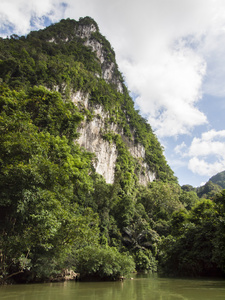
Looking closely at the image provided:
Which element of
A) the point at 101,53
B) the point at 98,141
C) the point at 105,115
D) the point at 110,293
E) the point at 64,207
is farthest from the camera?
the point at 101,53

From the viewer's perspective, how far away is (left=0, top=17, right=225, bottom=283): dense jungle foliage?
8.48 m

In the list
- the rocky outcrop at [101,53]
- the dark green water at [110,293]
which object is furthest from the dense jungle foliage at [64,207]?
the rocky outcrop at [101,53]

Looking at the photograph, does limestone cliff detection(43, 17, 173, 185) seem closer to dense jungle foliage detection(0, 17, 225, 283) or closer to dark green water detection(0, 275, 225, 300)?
dense jungle foliage detection(0, 17, 225, 283)

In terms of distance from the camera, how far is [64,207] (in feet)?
37.0

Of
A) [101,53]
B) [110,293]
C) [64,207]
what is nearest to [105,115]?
[101,53]

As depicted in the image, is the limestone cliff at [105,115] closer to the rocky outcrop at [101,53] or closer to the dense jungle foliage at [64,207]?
the rocky outcrop at [101,53]

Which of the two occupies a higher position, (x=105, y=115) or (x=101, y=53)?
(x=101, y=53)

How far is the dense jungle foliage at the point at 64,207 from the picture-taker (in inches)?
334

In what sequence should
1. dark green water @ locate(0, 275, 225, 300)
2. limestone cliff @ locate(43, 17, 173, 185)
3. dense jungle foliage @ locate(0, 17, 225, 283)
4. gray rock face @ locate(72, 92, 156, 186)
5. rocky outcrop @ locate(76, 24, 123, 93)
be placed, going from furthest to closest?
rocky outcrop @ locate(76, 24, 123, 93)
limestone cliff @ locate(43, 17, 173, 185)
gray rock face @ locate(72, 92, 156, 186)
dense jungle foliage @ locate(0, 17, 225, 283)
dark green water @ locate(0, 275, 225, 300)

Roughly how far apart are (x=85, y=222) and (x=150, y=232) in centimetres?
2520

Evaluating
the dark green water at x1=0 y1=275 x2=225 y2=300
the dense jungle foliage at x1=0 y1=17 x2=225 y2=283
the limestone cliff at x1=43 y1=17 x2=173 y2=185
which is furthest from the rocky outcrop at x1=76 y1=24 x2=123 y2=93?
the dark green water at x1=0 y1=275 x2=225 y2=300

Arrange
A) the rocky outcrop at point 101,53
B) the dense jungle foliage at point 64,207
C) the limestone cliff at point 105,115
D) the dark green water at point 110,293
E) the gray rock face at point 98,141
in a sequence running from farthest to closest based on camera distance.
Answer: the rocky outcrop at point 101,53, the limestone cliff at point 105,115, the gray rock face at point 98,141, the dense jungle foliage at point 64,207, the dark green water at point 110,293

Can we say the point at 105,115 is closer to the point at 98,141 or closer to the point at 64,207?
the point at 98,141

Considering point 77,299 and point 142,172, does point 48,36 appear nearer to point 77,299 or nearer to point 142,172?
point 142,172
